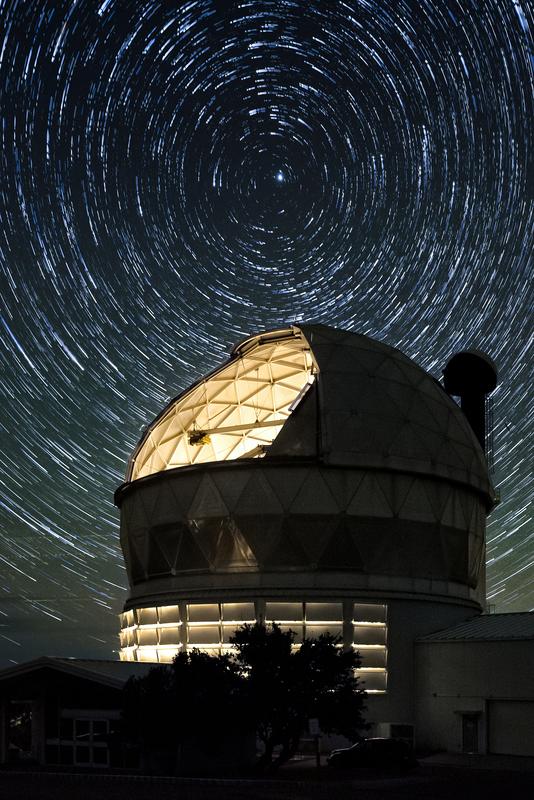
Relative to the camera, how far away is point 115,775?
97.6ft

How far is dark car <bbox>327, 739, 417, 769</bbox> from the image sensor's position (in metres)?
33.0

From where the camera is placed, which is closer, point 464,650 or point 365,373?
point 464,650

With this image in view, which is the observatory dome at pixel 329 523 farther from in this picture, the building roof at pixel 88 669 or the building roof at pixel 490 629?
the building roof at pixel 88 669

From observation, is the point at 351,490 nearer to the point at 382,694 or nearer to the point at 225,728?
the point at 382,694

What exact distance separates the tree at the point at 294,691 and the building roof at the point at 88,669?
12.6ft

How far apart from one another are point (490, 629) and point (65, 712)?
17.4 metres

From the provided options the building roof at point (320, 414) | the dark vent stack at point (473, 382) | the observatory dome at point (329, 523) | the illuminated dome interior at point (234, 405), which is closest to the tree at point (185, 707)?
the observatory dome at point (329, 523)

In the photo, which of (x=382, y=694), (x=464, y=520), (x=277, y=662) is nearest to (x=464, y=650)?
(x=382, y=694)

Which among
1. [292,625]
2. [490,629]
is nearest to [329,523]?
[292,625]

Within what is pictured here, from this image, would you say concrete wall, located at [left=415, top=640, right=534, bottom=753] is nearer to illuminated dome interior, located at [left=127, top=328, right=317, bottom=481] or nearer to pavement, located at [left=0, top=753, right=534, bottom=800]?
pavement, located at [left=0, top=753, right=534, bottom=800]

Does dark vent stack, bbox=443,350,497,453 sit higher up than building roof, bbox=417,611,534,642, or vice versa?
dark vent stack, bbox=443,350,497,453

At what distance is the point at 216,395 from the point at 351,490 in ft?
34.6

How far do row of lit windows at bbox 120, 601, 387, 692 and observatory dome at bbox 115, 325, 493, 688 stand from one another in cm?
6

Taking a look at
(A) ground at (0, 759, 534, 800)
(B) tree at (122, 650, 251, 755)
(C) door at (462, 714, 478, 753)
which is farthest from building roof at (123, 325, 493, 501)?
(A) ground at (0, 759, 534, 800)
